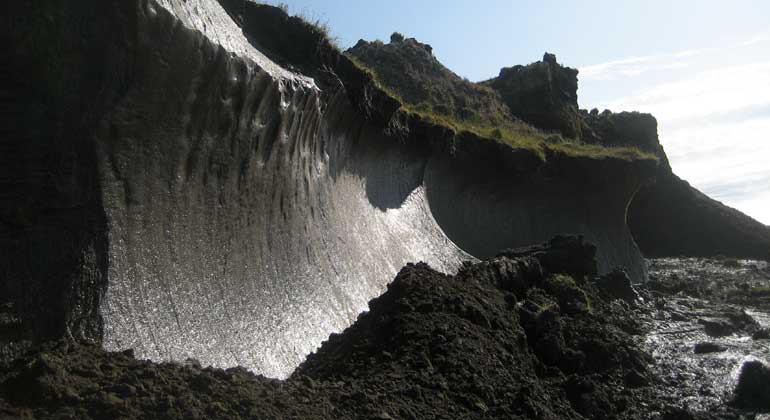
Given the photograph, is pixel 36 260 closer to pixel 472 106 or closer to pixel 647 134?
pixel 472 106

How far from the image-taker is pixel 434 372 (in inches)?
261

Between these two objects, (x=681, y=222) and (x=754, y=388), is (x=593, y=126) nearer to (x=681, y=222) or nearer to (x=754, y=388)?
(x=681, y=222)

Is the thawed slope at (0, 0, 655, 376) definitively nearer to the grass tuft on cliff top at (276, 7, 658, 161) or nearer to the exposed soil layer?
the exposed soil layer

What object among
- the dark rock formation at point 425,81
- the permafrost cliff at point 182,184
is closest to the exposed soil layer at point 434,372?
the permafrost cliff at point 182,184

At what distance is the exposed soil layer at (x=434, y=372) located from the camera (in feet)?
14.6

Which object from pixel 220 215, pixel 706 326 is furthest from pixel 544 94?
pixel 220 215

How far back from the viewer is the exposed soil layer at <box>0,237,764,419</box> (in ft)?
14.6

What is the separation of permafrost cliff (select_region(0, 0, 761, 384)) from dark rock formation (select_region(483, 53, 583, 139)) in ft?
49.1

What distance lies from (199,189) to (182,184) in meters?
0.26

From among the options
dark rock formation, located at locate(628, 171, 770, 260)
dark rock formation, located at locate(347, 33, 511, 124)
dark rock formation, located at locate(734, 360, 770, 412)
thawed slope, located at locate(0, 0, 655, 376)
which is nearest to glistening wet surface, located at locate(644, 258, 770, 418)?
dark rock formation, located at locate(734, 360, 770, 412)

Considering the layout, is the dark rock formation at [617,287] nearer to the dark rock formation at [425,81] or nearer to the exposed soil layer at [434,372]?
the exposed soil layer at [434,372]

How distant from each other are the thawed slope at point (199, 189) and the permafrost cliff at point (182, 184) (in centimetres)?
1

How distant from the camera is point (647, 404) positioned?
8.80 metres

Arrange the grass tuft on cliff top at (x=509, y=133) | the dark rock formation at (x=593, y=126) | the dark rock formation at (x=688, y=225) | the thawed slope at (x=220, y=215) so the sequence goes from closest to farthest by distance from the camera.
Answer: the thawed slope at (x=220, y=215), the grass tuft on cliff top at (x=509, y=133), the dark rock formation at (x=593, y=126), the dark rock formation at (x=688, y=225)
